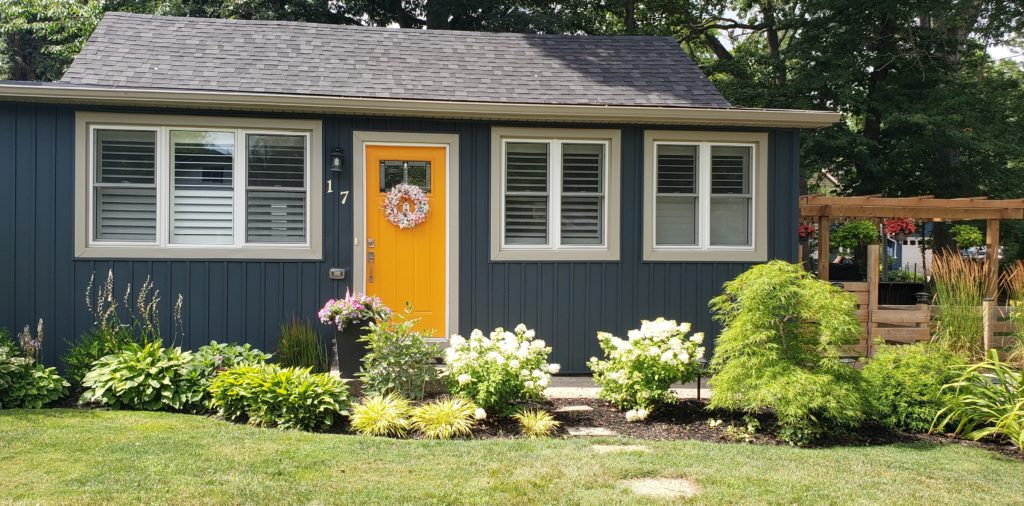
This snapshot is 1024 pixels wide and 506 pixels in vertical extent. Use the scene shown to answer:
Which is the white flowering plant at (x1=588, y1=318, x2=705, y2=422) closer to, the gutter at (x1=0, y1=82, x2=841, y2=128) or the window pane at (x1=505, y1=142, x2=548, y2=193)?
the window pane at (x1=505, y1=142, x2=548, y2=193)

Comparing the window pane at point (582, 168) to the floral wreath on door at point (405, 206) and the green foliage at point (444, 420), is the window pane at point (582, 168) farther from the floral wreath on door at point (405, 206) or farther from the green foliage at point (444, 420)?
the green foliage at point (444, 420)

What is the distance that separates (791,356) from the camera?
5.30 m

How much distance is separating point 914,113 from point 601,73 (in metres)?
9.36

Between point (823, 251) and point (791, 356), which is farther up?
point (823, 251)

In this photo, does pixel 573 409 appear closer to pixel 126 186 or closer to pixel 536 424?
pixel 536 424

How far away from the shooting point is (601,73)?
8164 millimetres

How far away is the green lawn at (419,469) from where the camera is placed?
374cm

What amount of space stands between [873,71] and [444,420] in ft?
46.1

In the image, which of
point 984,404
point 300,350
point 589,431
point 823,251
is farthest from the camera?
point 823,251

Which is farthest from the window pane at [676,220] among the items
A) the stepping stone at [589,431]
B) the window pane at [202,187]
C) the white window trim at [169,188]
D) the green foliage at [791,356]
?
the window pane at [202,187]

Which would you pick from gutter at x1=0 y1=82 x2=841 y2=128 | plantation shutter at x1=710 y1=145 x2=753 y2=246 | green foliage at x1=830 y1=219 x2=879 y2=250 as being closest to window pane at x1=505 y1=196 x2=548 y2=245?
gutter at x1=0 y1=82 x2=841 y2=128

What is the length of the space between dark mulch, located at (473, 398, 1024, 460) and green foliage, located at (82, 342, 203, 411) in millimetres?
2223

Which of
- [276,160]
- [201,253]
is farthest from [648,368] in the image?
[201,253]

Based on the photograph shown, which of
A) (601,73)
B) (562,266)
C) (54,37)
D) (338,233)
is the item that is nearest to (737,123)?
(601,73)
